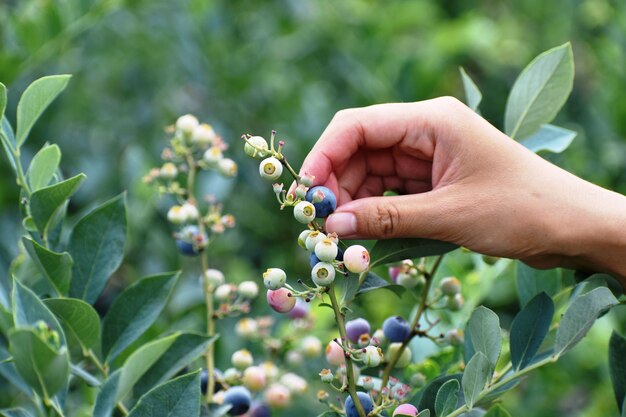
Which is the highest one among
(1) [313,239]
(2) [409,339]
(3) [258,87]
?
(1) [313,239]

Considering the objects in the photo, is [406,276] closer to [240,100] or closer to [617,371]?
[617,371]

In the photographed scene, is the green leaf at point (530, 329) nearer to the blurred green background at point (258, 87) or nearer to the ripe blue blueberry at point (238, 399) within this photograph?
the ripe blue blueberry at point (238, 399)

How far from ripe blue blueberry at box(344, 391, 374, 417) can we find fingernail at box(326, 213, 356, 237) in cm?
16

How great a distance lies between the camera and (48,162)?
0.92 m

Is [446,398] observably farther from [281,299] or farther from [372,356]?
[281,299]

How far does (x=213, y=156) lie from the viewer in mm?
1130

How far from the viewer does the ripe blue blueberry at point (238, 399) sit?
0.98 m

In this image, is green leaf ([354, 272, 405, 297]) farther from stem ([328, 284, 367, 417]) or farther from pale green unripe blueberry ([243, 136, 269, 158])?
pale green unripe blueberry ([243, 136, 269, 158])

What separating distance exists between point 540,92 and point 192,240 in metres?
0.48

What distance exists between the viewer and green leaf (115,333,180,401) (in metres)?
0.83

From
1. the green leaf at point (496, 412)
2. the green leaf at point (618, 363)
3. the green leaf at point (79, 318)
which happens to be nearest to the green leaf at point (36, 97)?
the green leaf at point (79, 318)

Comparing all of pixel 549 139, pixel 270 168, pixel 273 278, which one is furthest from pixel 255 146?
pixel 549 139

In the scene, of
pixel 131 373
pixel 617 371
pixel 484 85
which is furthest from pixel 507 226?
pixel 484 85

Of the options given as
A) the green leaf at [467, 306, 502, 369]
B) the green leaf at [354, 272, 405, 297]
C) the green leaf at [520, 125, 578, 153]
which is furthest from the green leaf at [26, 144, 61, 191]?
the green leaf at [520, 125, 578, 153]
